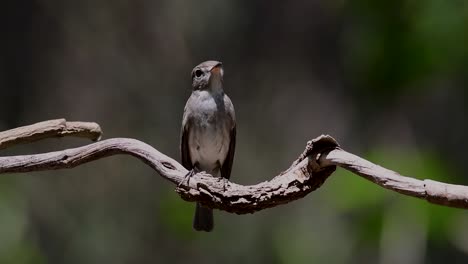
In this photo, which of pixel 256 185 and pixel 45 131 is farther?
pixel 45 131

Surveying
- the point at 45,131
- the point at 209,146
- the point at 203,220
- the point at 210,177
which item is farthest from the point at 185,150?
the point at 210,177

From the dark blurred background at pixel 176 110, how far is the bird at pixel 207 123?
1271mm

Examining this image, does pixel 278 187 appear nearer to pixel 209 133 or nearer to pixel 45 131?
pixel 45 131

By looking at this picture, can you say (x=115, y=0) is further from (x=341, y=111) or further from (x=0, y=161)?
(x=0, y=161)

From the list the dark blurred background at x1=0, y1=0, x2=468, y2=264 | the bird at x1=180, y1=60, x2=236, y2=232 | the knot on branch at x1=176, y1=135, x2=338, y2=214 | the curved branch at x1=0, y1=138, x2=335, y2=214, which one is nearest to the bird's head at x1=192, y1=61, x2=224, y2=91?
the bird at x1=180, y1=60, x2=236, y2=232

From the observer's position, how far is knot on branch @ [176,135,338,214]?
302 cm

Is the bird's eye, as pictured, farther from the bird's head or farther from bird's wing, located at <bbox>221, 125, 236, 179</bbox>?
bird's wing, located at <bbox>221, 125, 236, 179</bbox>

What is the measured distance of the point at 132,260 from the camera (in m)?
7.97

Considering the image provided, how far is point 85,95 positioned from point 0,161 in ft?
14.2

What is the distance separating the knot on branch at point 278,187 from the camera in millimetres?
3016

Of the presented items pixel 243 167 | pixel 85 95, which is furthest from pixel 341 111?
pixel 85 95

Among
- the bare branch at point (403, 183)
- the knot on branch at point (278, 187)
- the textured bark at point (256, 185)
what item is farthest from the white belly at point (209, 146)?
the bare branch at point (403, 183)

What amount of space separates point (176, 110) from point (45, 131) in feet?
14.1

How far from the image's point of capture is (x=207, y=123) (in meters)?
5.09
